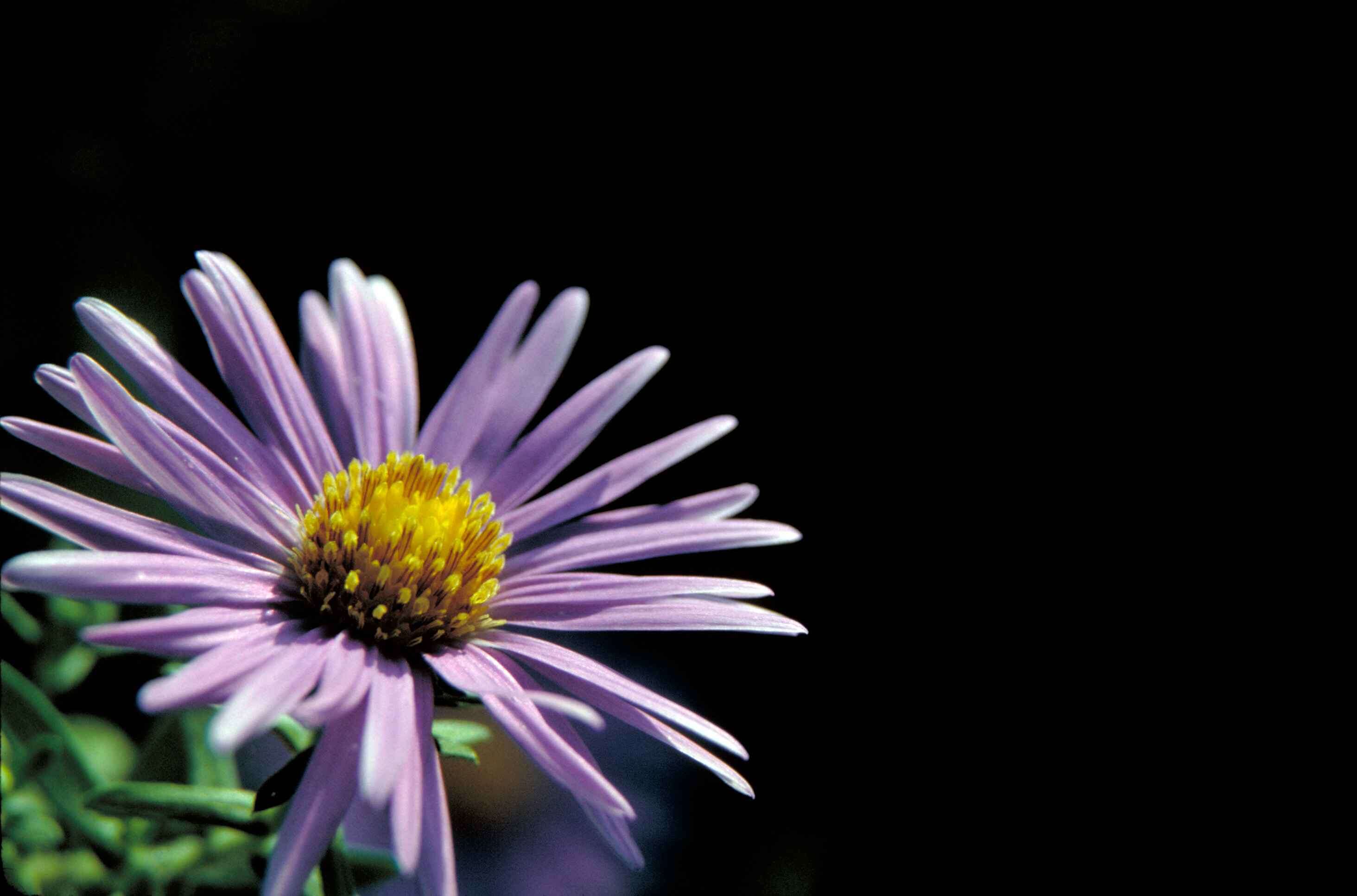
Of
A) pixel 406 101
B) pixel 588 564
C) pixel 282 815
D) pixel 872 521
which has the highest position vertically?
pixel 406 101

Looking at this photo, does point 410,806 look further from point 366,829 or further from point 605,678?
point 366,829

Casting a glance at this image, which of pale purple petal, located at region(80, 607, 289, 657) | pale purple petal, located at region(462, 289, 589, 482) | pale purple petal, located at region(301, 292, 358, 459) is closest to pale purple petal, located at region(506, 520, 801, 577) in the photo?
pale purple petal, located at region(462, 289, 589, 482)

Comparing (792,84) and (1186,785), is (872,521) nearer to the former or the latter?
(1186,785)

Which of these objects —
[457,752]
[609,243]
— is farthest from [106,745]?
[609,243]

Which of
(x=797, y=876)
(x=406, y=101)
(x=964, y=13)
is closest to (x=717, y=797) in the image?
(x=797, y=876)

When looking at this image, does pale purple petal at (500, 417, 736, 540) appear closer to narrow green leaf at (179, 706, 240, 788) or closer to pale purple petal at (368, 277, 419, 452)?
pale purple petal at (368, 277, 419, 452)

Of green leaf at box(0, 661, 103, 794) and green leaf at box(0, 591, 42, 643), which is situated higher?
green leaf at box(0, 591, 42, 643)

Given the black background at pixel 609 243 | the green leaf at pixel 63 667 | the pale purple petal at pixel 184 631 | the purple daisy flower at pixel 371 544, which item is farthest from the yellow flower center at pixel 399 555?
the black background at pixel 609 243
